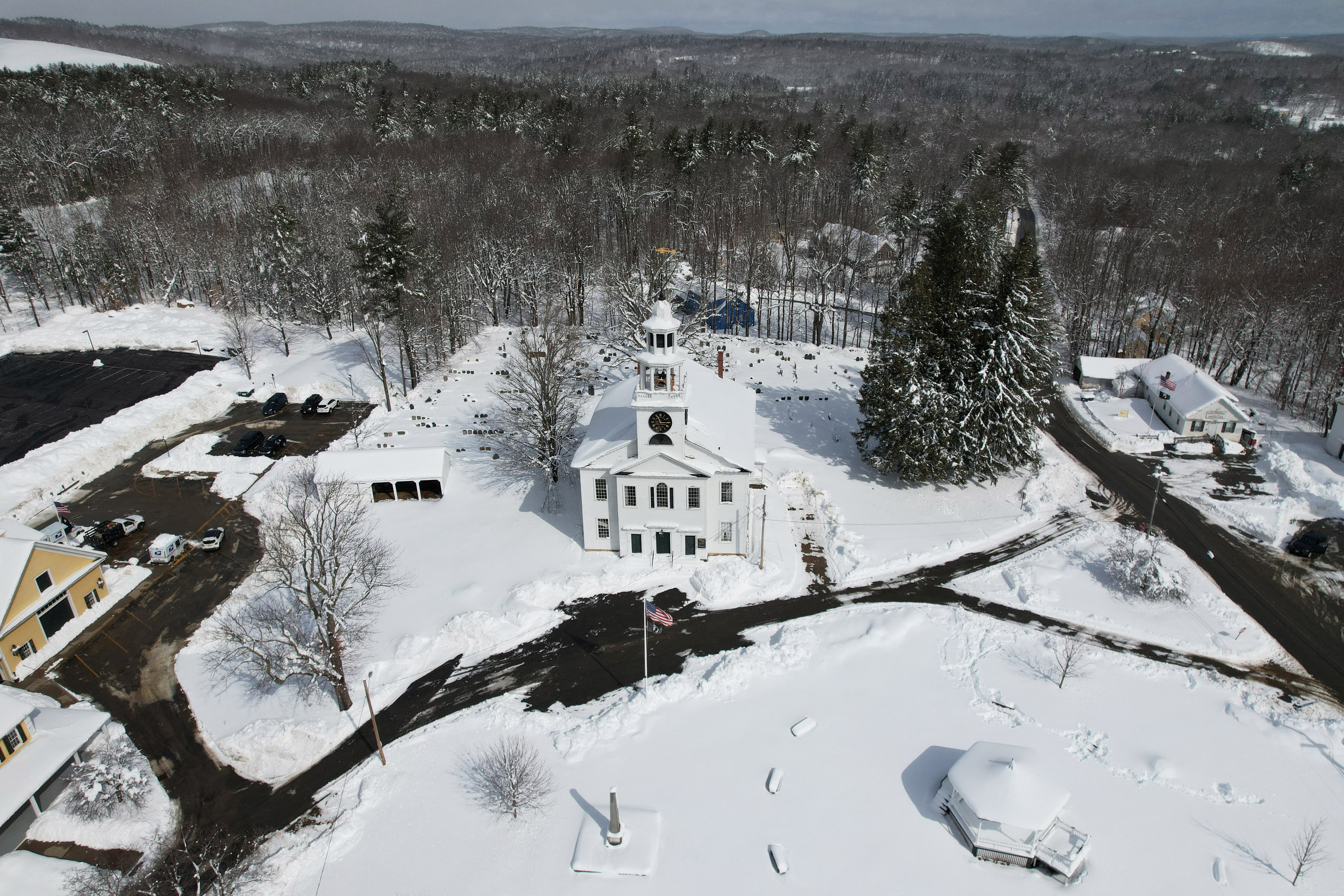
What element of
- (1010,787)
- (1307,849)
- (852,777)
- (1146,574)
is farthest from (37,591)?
(1146,574)

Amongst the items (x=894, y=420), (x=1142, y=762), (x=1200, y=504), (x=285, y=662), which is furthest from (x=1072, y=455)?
(x=285, y=662)

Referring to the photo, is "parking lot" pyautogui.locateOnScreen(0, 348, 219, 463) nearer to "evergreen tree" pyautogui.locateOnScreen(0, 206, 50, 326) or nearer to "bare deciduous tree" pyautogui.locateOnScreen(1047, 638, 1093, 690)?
"evergreen tree" pyautogui.locateOnScreen(0, 206, 50, 326)

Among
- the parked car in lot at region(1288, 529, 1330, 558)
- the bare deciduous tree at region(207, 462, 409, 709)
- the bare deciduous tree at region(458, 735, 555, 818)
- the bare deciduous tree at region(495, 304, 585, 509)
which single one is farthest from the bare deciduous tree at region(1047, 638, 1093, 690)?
the bare deciduous tree at region(207, 462, 409, 709)

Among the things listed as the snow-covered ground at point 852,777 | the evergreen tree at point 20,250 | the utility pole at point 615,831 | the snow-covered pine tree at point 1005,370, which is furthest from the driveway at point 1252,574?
the evergreen tree at point 20,250

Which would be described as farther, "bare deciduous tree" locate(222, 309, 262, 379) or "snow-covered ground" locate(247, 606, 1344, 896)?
"bare deciduous tree" locate(222, 309, 262, 379)

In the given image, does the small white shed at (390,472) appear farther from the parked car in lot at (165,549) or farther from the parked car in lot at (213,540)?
the parked car in lot at (165,549)
